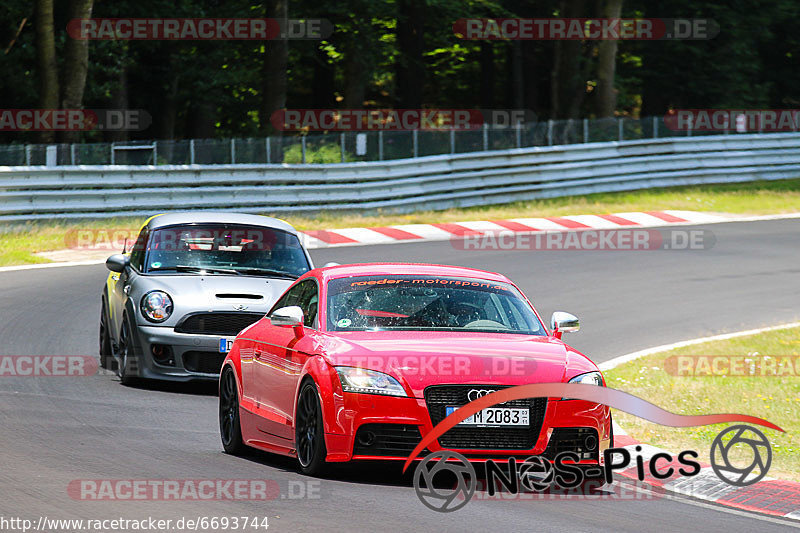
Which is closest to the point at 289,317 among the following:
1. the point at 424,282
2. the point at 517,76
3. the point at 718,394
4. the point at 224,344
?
the point at 424,282

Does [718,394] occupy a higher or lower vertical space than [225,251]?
lower

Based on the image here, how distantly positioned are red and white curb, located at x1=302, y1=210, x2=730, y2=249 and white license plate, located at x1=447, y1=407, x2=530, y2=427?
16337 mm

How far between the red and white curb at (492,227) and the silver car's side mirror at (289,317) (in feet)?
50.5

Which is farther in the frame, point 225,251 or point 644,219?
point 644,219

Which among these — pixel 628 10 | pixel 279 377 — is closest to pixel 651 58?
pixel 628 10

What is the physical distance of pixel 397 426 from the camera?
8266 millimetres

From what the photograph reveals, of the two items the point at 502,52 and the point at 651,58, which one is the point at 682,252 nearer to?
the point at 651,58

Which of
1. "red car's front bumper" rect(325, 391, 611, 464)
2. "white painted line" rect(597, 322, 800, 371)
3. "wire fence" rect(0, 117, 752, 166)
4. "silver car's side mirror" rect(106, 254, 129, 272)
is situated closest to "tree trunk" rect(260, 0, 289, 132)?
"wire fence" rect(0, 117, 752, 166)

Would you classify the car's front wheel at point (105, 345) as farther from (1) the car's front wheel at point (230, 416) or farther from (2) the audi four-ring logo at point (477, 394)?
(2) the audi four-ring logo at point (477, 394)

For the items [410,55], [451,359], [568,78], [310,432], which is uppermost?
[410,55]

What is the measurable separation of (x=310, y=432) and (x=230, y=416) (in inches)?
59.7

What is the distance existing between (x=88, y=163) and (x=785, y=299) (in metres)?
13.5

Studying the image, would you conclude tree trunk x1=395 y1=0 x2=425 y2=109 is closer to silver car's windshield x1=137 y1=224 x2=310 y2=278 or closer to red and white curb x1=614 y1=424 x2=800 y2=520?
silver car's windshield x1=137 y1=224 x2=310 y2=278

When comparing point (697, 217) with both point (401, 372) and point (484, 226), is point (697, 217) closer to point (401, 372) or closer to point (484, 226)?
point (484, 226)
